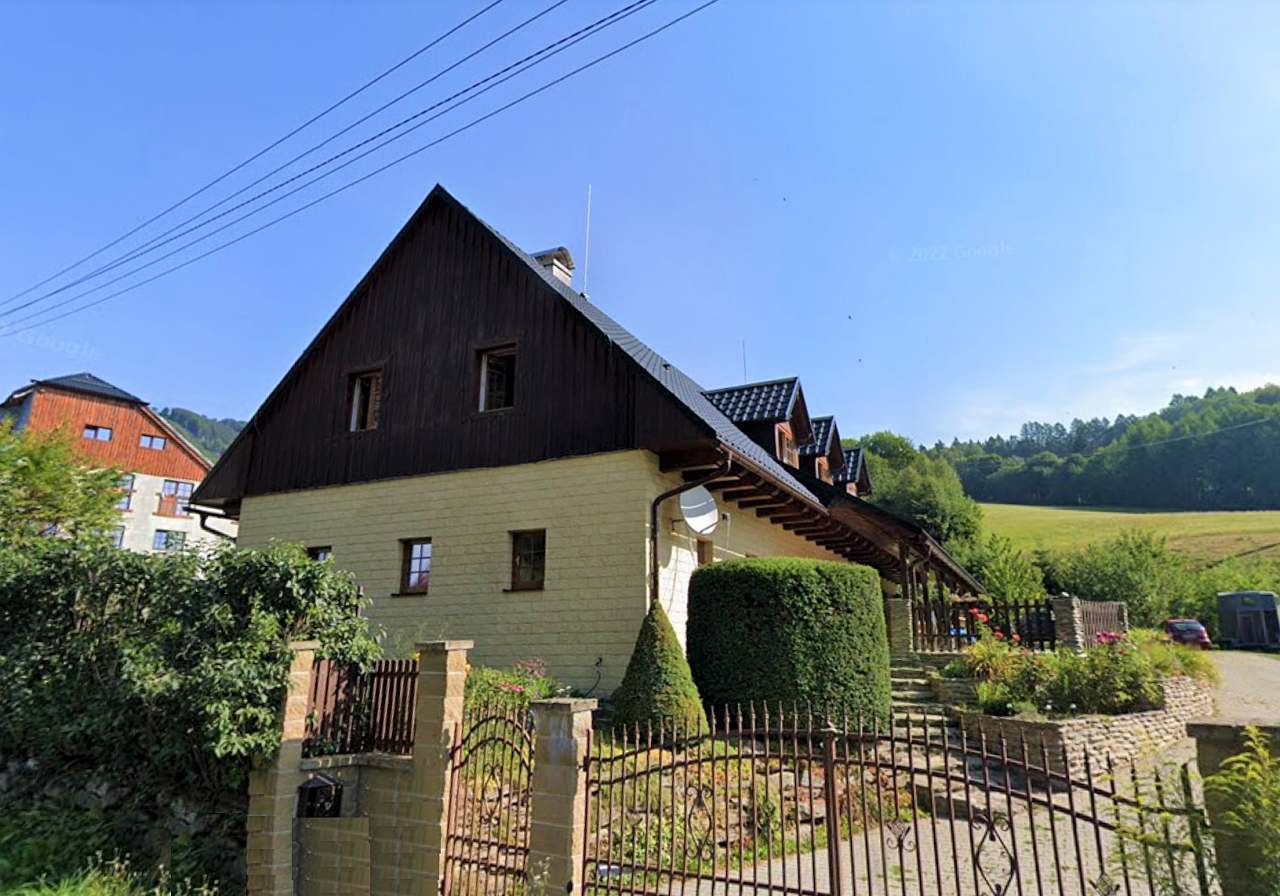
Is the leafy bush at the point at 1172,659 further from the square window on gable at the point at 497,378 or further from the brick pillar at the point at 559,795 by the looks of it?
the square window on gable at the point at 497,378

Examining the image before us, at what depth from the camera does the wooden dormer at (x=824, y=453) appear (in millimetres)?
20062

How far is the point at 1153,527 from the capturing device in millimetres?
56594

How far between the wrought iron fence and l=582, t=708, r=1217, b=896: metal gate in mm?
1902

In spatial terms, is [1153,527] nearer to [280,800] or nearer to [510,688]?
[510,688]

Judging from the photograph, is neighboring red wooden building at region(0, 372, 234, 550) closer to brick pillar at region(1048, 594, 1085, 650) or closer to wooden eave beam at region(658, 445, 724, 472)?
wooden eave beam at region(658, 445, 724, 472)

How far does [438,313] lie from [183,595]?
839 centimetres

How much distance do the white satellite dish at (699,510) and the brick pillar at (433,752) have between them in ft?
19.3

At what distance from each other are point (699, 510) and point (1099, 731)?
251 inches

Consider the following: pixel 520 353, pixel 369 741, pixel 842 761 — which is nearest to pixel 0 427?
pixel 520 353

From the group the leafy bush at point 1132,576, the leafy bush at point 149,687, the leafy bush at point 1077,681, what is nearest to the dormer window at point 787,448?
the leafy bush at point 1077,681

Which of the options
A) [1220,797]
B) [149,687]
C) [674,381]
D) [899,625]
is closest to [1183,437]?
[899,625]

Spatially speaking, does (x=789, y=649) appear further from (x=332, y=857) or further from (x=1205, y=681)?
(x=1205, y=681)

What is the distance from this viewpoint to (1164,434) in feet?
248

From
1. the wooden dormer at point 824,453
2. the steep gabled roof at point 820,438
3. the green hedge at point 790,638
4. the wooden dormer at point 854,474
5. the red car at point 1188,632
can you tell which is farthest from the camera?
the red car at point 1188,632
